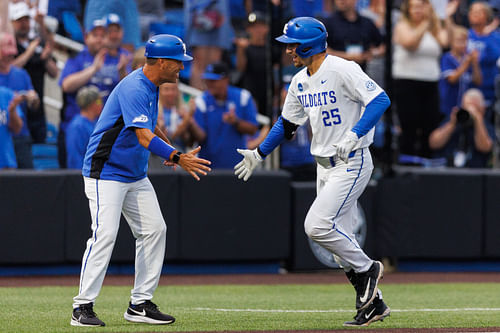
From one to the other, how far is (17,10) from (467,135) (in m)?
6.49

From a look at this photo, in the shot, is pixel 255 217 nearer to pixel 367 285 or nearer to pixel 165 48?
pixel 367 285

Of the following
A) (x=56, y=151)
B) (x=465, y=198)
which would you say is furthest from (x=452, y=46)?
(x=56, y=151)

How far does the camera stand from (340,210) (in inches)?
274

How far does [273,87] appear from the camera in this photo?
12.2 meters

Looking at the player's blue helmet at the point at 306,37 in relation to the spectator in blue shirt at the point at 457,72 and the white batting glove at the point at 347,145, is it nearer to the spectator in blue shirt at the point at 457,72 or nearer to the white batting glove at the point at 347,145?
the white batting glove at the point at 347,145

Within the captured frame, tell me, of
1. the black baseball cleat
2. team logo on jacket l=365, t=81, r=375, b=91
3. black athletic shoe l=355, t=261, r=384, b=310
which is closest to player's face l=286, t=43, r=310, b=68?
team logo on jacket l=365, t=81, r=375, b=91

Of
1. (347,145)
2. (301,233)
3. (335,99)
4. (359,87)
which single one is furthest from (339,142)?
(301,233)

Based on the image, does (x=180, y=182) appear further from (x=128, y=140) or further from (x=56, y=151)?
(x=128, y=140)

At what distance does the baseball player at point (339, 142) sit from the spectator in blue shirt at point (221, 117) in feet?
15.6

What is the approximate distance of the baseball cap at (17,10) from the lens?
11484mm

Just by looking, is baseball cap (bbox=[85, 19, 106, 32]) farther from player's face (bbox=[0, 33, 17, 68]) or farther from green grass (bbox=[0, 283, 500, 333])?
green grass (bbox=[0, 283, 500, 333])

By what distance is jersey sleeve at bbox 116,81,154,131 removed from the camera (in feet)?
21.0

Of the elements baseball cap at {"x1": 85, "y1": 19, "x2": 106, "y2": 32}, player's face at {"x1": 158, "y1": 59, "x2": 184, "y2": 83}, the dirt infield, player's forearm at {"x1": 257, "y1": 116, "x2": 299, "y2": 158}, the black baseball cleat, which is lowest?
the dirt infield

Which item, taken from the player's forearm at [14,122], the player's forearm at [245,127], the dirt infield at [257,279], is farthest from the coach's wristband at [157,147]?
the player's forearm at [245,127]
